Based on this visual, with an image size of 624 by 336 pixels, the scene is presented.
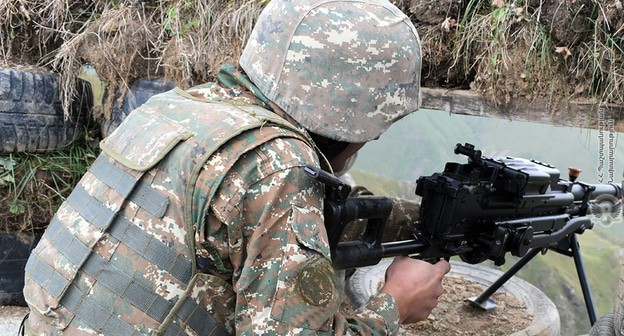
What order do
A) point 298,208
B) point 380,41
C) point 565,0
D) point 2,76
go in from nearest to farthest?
point 298,208
point 380,41
point 565,0
point 2,76

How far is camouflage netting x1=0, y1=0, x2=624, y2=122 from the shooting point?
96.2 inches

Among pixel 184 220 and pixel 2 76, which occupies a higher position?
pixel 184 220

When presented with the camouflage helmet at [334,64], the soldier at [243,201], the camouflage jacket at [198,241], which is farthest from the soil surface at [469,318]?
the camouflage helmet at [334,64]

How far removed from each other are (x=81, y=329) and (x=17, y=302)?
2724 millimetres

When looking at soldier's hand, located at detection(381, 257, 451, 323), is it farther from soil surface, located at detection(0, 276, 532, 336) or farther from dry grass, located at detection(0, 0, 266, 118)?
dry grass, located at detection(0, 0, 266, 118)

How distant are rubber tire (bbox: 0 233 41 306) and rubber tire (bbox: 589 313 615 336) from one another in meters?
3.35

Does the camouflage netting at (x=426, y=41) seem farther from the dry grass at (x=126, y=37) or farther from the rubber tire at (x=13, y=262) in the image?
the rubber tire at (x=13, y=262)

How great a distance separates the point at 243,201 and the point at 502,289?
8.81 feet

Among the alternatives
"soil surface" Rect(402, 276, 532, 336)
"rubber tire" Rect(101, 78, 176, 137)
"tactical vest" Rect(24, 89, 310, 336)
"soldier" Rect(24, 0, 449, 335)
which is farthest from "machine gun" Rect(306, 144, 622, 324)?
"rubber tire" Rect(101, 78, 176, 137)

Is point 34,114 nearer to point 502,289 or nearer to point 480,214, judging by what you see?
point 480,214

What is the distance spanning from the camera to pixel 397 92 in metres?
1.85

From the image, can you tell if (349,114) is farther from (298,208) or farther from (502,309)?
(502,309)

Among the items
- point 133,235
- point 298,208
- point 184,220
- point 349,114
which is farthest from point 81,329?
point 349,114

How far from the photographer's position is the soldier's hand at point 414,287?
189 centimetres
